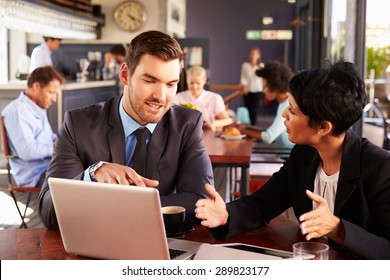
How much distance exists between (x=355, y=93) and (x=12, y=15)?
658cm

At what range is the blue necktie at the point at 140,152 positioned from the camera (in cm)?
210

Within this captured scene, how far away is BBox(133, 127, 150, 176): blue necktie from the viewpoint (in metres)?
2.10

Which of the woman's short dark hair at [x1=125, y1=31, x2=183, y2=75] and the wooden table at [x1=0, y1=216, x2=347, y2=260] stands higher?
the woman's short dark hair at [x1=125, y1=31, x2=183, y2=75]

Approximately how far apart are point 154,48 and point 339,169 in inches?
28.6

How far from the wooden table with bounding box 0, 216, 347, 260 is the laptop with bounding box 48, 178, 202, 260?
0.10 m

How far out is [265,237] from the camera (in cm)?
175

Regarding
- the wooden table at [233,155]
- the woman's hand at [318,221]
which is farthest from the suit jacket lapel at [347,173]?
the wooden table at [233,155]

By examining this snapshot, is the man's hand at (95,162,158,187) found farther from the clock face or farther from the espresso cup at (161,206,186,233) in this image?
the clock face

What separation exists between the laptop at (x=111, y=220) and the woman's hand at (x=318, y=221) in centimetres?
31

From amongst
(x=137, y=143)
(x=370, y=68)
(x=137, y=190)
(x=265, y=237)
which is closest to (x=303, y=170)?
(x=265, y=237)

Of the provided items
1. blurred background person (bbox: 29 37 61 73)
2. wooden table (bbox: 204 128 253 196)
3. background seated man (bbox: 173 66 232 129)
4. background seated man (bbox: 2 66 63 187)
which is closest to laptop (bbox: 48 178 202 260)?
wooden table (bbox: 204 128 253 196)

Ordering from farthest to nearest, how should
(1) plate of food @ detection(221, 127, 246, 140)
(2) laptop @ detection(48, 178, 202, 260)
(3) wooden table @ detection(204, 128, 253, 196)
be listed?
1. (1) plate of food @ detection(221, 127, 246, 140)
2. (3) wooden table @ detection(204, 128, 253, 196)
3. (2) laptop @ detection(48, 178, 202, 260)

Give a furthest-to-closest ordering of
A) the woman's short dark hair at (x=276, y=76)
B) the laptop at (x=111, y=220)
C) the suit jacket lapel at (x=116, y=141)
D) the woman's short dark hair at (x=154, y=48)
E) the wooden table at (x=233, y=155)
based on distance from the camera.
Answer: the woman's short dark hair at (x=276, y=76) < the wooden table at (x=233, y=155) < the suit jacket lapel at (x=116, y=141) < the woman's short dark hair at (x=154, y=48) < the laptop at (x=111, y=220)

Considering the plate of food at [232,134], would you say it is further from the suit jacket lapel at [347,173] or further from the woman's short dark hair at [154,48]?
the suit jacket lapel at [347,173]
